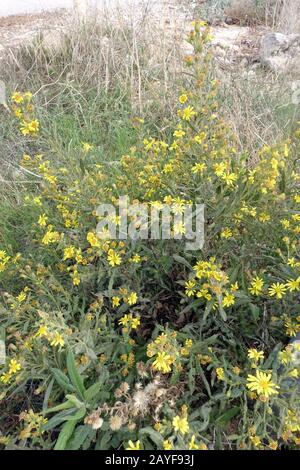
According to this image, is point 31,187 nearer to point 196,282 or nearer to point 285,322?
point 196,282

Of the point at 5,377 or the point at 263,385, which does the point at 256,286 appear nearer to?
the point at 263,385

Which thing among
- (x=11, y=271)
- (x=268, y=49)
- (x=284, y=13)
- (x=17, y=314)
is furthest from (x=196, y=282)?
(x=284, y=13)

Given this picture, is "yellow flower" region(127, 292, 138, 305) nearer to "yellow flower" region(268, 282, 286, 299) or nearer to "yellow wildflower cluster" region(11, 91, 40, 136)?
"yellow flower" region(268, 282, 286, 299)

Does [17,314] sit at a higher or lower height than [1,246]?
higher

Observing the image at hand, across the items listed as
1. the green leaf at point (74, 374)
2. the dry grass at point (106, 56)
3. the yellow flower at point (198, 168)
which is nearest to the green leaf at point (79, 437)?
the green leaf at point (74, 374)

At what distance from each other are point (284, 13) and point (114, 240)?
186 inches

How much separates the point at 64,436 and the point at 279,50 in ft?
14.6

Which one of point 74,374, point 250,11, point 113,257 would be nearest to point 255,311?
point 113,257

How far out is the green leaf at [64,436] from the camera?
134 cm

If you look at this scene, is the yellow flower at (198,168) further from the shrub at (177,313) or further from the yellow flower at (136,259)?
the yellow flower at (136,259)

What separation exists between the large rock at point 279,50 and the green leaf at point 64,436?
4.00 metres

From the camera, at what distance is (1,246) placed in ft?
8.61

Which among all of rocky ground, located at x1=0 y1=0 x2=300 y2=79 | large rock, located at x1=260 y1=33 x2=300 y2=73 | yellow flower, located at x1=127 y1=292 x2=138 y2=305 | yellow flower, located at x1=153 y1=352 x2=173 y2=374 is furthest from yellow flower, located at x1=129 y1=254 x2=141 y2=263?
large rock, located at x1=260 y1=33 x2=300 y2=73

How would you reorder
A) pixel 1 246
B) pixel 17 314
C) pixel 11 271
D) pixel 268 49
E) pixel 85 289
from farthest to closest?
pixel 268 49
pixel 1 246
pixel 11 271
pixel 85 289
pixel 17 314
